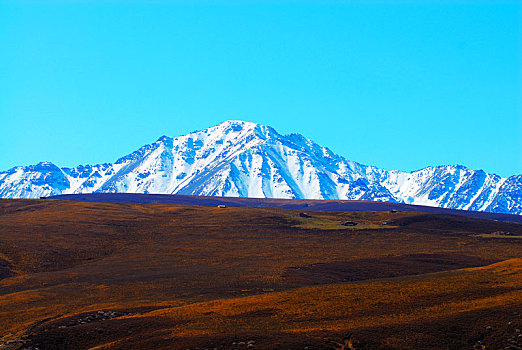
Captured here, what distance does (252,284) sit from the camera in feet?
310

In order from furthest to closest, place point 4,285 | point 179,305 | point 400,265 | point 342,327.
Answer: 1. point 400,265
2. point 4,285
3. point 179,305
4. point 342,327

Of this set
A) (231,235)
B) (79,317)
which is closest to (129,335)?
(79,317)

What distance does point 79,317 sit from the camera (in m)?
69.9

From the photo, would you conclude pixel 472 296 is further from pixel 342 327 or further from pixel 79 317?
pixel 79 317

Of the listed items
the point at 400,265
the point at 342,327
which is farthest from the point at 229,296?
the point at 400,265

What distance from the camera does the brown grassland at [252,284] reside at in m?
57.4

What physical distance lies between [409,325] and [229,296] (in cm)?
3007

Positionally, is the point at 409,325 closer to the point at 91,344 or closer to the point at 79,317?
the point at 91,344

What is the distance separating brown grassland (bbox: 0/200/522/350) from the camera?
5744 cm

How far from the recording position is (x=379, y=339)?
180ft

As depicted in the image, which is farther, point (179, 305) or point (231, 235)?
point (231, 235)

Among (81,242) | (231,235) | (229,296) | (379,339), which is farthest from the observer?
(231,235)

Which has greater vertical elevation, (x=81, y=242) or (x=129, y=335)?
(x=81, y=242)

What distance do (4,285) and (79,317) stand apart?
3769 centimetres
